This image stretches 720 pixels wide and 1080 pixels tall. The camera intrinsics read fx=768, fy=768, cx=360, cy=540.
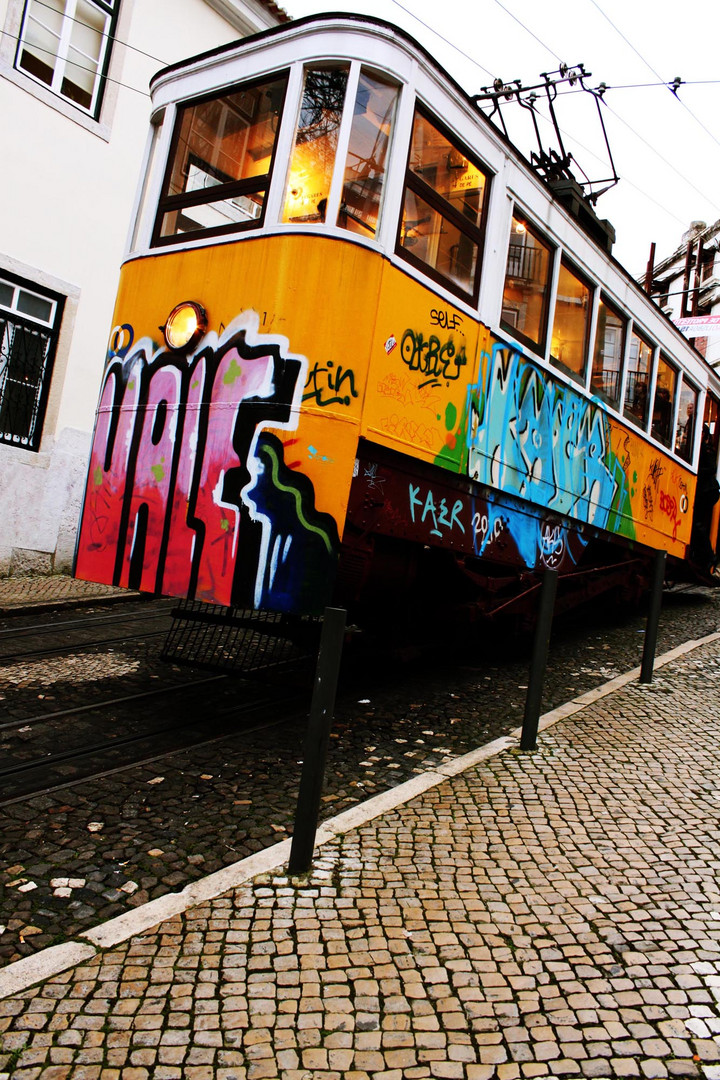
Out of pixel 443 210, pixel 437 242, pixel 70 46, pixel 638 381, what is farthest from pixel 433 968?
pixel 70 46

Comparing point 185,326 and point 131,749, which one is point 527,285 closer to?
point 185,326

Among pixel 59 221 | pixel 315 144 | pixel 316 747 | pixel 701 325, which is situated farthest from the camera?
pixel 701 325

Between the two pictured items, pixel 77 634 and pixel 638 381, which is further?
pixel 638 381

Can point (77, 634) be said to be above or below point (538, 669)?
below

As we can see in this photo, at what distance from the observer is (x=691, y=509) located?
10.3 metres

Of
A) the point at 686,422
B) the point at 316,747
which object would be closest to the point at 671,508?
the point at 686,422

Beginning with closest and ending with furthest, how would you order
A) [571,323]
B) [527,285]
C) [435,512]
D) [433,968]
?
[433,968] → [435,512] → [527,285] → [571,323]

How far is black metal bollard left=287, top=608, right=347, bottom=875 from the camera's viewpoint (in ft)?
9.64

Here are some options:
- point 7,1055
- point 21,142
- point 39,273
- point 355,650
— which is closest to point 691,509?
point 355,650

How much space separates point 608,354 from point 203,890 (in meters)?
6.30

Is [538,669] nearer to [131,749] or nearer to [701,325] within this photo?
[131,749]

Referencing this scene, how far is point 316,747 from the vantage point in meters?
2.97

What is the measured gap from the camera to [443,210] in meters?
5.07

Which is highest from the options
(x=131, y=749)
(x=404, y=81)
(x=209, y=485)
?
(x=404, y=81)
